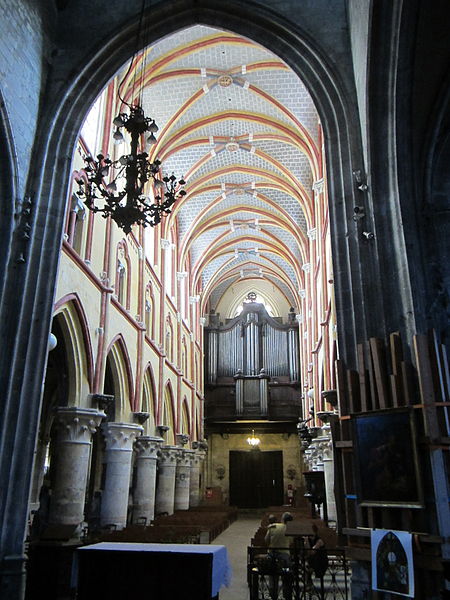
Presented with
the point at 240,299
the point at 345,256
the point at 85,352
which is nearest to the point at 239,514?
the point at 240,299

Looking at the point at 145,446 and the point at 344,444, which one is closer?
the point at 344,444

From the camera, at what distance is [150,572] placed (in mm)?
4855

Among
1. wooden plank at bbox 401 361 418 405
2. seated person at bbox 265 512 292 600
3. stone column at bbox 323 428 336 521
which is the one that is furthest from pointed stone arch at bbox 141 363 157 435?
wooden plank at bbox 401 361 418 405

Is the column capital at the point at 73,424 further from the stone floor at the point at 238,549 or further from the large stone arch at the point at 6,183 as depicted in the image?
the stone floor at the point at 238,549

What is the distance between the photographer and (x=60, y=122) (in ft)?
32.7

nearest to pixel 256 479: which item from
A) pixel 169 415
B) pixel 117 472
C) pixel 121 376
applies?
pixel 169 415

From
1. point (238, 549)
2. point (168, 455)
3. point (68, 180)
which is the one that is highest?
point (68, 180)

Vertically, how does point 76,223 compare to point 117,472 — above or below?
above

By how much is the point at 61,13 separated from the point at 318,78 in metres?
5.32

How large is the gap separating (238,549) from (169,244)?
1089 centimetres

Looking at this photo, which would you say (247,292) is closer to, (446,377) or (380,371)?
(380,371)

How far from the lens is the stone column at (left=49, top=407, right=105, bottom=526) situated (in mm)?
10562

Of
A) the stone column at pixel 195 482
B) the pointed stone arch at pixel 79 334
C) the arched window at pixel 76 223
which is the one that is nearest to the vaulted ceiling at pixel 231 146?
the arched window at pixel 76 223

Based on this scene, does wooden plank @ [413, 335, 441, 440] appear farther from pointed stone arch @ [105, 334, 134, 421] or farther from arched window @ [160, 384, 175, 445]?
arched window @ [160, 384, 175, 445]
